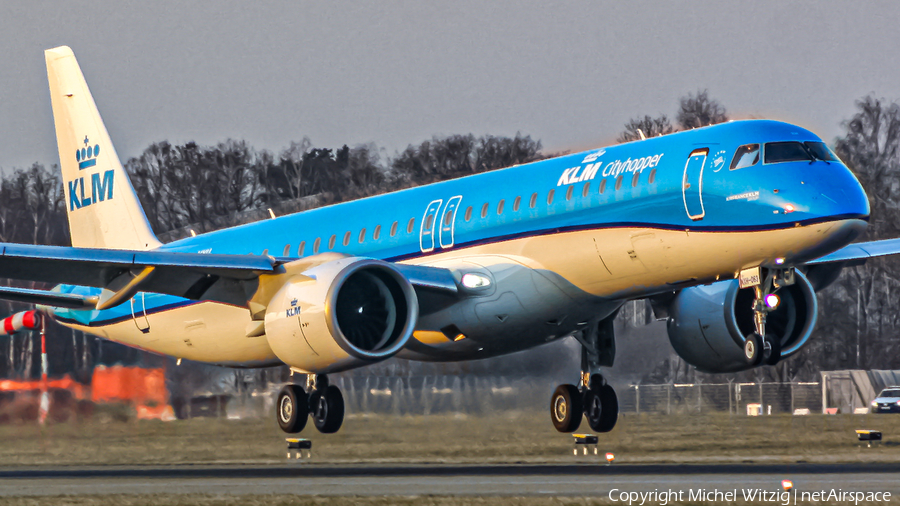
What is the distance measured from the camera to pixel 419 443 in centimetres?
3059

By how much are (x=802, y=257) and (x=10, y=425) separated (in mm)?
22205

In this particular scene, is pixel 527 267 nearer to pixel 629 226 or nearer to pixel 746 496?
pixel 629 226

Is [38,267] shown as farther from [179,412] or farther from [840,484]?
[840,484]

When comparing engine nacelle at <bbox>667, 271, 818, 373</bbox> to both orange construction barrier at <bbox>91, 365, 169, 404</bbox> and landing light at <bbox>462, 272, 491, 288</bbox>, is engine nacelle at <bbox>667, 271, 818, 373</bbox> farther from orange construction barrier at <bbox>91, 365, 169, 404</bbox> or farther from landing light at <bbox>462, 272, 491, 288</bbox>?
orange construction barrier at <bbox>91, 365, 169, 404</bbox>

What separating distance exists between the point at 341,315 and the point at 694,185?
7034 mm

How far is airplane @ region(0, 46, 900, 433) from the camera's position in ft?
68.1

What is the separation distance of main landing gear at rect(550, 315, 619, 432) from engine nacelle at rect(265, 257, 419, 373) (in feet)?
19.6

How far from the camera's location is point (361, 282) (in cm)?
2362

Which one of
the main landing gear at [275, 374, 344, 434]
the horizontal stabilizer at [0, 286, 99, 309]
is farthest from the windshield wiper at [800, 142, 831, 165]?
the horizontal stabilizer at [0, 286, 99, 309]

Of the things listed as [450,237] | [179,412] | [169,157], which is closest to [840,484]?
[450,237]

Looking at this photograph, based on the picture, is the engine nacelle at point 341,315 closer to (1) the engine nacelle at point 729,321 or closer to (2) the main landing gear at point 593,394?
(2) the main landing gear at point 593,394

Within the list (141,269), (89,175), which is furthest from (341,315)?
(89,175)

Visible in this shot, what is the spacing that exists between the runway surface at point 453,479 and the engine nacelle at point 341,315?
247 centimetres

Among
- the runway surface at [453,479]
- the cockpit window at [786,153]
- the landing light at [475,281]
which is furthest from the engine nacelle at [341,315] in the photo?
the cockpit window at [786,153]
